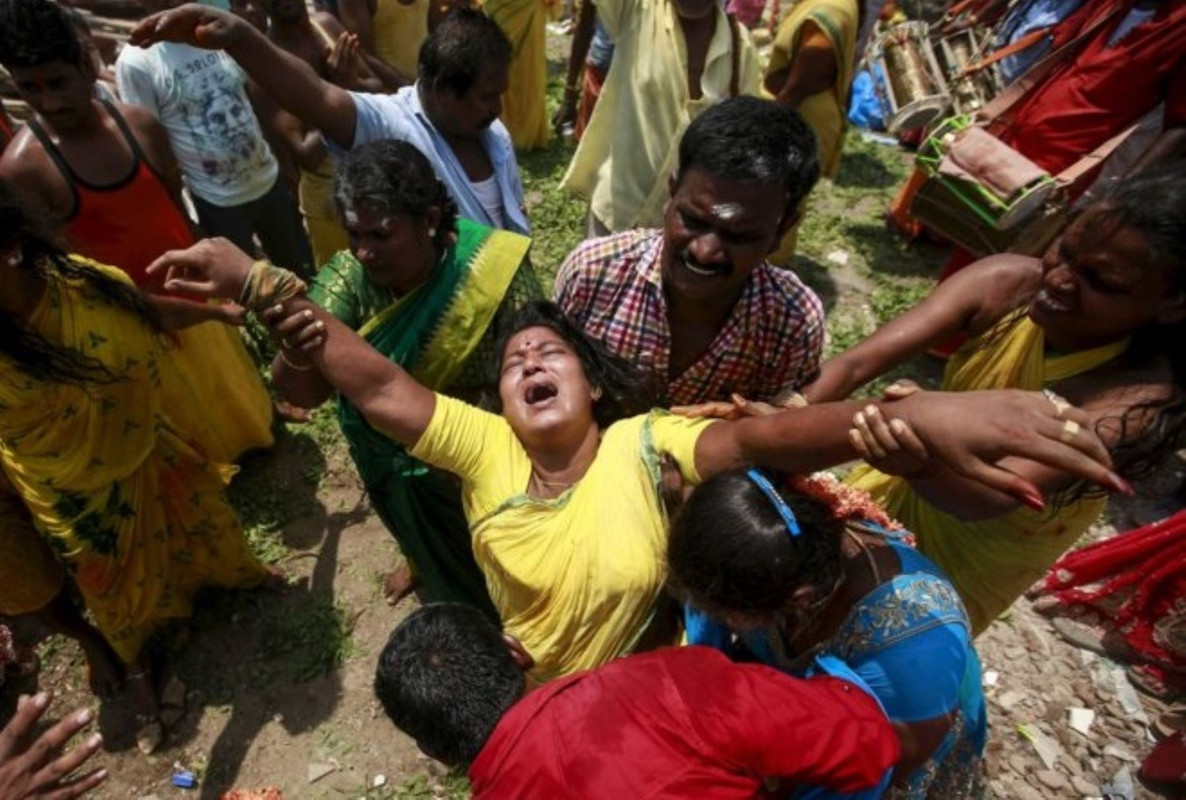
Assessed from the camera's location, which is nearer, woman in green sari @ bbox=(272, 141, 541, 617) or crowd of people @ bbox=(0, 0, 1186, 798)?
crowd of people @ bbox=(0, 0, 1186, 798)

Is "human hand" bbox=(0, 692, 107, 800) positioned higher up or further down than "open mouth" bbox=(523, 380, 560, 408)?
further down

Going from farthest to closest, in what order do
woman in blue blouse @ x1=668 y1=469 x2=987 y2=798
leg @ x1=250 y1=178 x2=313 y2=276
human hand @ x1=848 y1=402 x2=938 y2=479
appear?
1. leg @ x1=250 y1=178 x2=313 y2=276
2. woman in blue blouse @ x1=668 y1=469 x2=987 y2=798
3. human hand @ x1=848 y1=402 x2=938 y2=479

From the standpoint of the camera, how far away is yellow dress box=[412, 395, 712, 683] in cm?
179

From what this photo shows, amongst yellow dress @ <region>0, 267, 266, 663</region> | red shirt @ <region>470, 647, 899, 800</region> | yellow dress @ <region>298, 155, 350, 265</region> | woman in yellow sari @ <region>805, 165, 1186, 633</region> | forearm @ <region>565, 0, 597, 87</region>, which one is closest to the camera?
red shirt @ <region>470, 647, 899, 800</region>

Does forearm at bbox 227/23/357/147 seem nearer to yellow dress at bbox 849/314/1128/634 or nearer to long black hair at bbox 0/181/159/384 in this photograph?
long black hair at bbox 0/181/159/384

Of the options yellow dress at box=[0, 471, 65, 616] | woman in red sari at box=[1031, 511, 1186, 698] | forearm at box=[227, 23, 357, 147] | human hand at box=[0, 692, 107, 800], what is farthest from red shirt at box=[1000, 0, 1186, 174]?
yellow dress at box=[0, 471, 65, 616]

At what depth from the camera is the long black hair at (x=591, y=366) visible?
2176 millimetres

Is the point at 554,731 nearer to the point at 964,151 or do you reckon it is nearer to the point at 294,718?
the point at 294,718

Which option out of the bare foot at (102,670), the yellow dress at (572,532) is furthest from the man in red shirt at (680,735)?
the bare foot at (102,670)

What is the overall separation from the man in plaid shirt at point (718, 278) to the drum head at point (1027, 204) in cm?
162

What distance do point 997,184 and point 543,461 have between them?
8.73 feet

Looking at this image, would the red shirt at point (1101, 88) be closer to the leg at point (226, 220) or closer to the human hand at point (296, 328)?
the human hand at point (296, 328)

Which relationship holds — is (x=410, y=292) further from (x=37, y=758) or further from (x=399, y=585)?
(x=399, y=585)

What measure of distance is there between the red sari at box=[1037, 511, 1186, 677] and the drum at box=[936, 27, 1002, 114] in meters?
2.78
